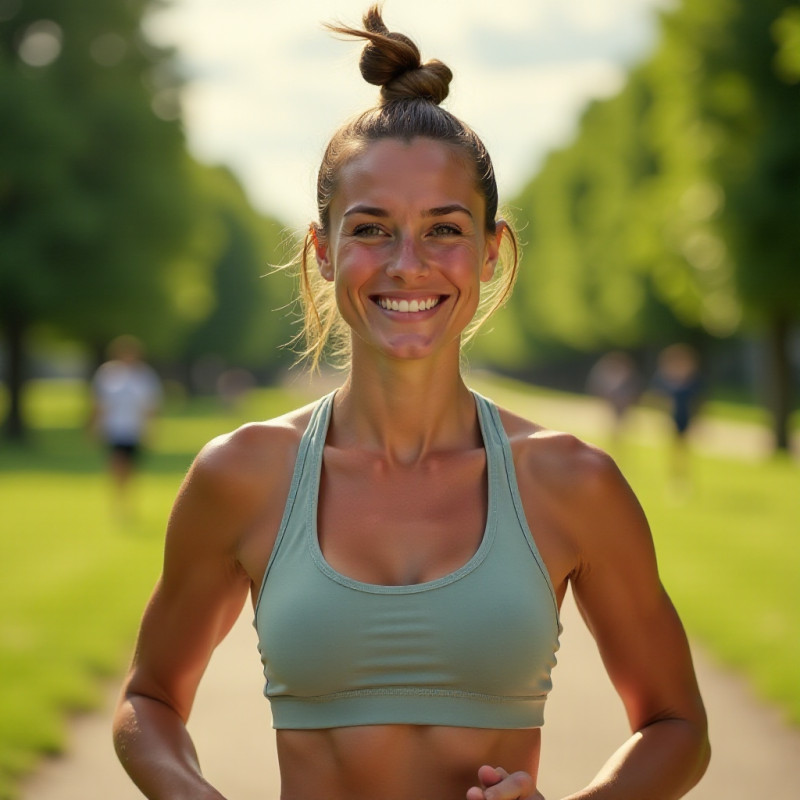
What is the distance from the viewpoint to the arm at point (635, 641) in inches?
93.9

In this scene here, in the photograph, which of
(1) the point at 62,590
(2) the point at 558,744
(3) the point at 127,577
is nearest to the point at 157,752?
(2) the point at 558,744

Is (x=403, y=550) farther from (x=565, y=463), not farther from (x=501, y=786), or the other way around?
(x=501, y=786)

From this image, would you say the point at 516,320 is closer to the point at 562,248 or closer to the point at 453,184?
the point at 562,248

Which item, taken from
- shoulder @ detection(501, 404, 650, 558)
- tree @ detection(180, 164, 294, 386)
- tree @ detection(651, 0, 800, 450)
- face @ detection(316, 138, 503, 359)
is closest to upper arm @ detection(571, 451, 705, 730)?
shoulder @ detection(501, 404, 650, 558)

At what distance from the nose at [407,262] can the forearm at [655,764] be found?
92 cm

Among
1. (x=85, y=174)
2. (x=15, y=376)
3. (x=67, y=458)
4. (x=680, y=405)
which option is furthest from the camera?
(x=85, y=174)

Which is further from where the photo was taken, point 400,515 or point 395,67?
point 395,67

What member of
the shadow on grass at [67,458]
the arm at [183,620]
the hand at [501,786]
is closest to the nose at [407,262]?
the arm at [183,620]

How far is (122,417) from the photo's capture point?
1575 cm

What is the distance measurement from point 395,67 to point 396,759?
4.21 ft

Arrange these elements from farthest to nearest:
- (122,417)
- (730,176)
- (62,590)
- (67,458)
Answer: (67,458), (730,176), (122,417), (62,590)

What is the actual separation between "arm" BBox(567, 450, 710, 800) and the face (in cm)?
37

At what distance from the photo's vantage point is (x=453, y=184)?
8.09 feet

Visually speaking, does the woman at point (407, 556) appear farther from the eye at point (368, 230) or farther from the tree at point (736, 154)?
the tree at point (736, 154)
